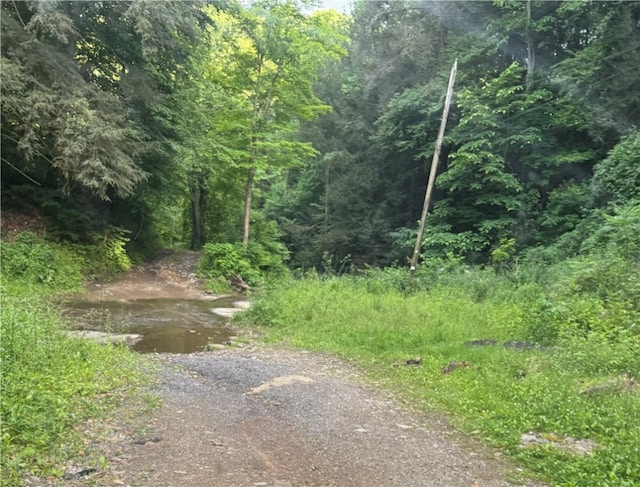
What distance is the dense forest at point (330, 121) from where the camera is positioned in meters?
14.4

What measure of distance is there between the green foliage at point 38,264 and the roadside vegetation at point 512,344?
19.4 ft

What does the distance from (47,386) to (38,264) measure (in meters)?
10.3

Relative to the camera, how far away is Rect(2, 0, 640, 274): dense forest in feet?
47.1

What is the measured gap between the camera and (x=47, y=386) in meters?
4.85

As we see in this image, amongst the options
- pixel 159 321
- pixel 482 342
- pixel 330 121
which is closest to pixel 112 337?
pixel 159 321

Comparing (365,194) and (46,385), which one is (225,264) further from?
(46,385)

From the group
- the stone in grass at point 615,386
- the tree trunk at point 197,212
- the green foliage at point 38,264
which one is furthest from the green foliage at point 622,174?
the tree trunk at point 197,212

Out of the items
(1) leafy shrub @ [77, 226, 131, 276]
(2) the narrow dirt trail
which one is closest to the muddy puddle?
(2) the narrow dirt trail

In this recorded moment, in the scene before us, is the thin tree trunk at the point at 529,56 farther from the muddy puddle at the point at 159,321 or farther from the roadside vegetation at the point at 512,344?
the muddy puddle at the point at 159,321

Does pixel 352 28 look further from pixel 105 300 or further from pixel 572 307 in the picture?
pixel 572 307

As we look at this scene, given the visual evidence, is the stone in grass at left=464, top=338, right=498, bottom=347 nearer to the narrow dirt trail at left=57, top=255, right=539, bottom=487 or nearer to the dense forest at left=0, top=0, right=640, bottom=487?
the dense forest at left=0, top=0, right=640, bottom=487

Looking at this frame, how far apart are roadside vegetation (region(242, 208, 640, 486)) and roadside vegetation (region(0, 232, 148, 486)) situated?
3.59m

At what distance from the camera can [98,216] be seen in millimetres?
18234

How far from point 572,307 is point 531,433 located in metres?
4.15
